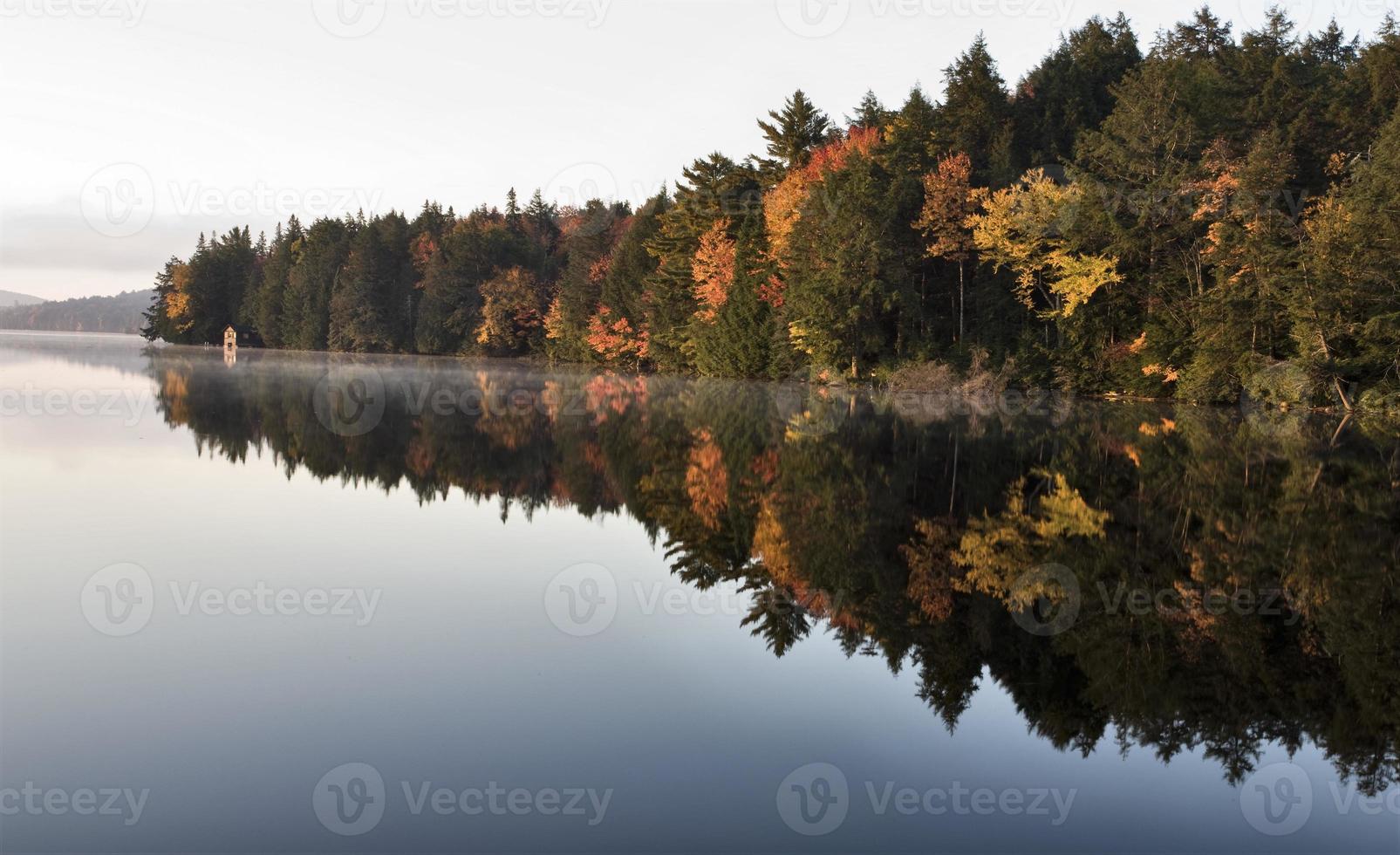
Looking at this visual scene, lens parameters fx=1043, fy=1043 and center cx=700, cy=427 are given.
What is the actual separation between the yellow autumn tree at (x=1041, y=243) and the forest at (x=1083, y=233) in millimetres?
114

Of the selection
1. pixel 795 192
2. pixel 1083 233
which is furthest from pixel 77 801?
pixel 795 192

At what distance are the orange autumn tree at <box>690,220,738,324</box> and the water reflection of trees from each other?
28.7m

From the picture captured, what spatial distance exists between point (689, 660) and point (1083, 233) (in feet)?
126

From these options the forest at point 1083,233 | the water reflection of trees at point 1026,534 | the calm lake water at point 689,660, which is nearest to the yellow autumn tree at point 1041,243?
the forest at point 1083,233

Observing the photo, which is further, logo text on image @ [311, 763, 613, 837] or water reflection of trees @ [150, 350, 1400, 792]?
water reflection of trees @ [150, 350, 1400, 792]

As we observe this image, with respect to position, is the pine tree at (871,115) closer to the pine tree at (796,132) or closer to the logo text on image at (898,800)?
the pine tree at (796,132)

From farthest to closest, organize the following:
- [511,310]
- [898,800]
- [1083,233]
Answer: [511,310] < [1083,233] < [898,800]

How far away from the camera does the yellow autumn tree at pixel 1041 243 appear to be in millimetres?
41312

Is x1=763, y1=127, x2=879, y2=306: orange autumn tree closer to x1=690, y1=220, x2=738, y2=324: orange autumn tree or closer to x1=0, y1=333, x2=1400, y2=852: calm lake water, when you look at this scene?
x1=690, y1=220, x2=738, y2=324: orange autumn tree

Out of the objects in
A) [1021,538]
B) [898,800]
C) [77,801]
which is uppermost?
[1021,538]

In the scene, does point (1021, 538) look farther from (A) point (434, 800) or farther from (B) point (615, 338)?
(B) point (615, 338)

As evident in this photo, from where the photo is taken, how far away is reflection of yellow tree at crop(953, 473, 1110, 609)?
978cm

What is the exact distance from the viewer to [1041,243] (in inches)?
1718

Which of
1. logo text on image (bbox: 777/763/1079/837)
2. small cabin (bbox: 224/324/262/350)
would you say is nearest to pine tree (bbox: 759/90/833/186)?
logo text on image (bbox: 777/763/1079/837)
